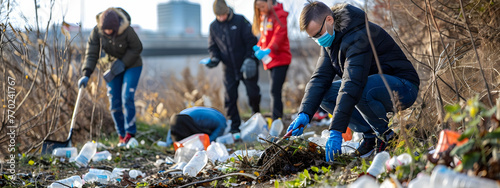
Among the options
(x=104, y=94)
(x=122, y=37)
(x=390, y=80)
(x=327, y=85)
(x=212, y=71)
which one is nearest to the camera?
(x=390, y=80)

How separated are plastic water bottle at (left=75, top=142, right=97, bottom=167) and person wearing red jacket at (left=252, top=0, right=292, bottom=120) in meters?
1.98

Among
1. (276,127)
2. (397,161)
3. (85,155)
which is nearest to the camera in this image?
(397,161)

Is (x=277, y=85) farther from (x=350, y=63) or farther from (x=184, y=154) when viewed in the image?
(x=350, y=63)

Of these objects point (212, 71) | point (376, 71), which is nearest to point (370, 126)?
point (376, 71)

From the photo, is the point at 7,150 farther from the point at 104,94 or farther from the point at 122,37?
the point at 104,94

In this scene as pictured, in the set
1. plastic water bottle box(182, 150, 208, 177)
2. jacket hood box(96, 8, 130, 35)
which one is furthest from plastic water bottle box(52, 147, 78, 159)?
plastic water bottle box(182, 150, 208, 177)

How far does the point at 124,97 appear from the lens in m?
5.29

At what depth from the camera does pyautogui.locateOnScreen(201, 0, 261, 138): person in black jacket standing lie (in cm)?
574

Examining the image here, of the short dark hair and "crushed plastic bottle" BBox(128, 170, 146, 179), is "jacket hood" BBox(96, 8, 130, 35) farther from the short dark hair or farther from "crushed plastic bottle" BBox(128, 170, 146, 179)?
the short dark hair

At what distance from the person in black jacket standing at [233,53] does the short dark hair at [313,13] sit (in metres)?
2.75

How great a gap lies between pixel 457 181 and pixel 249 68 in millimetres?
4287

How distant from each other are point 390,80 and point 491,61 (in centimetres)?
79

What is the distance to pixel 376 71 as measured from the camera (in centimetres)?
315

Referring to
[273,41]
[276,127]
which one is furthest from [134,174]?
[273,41]
